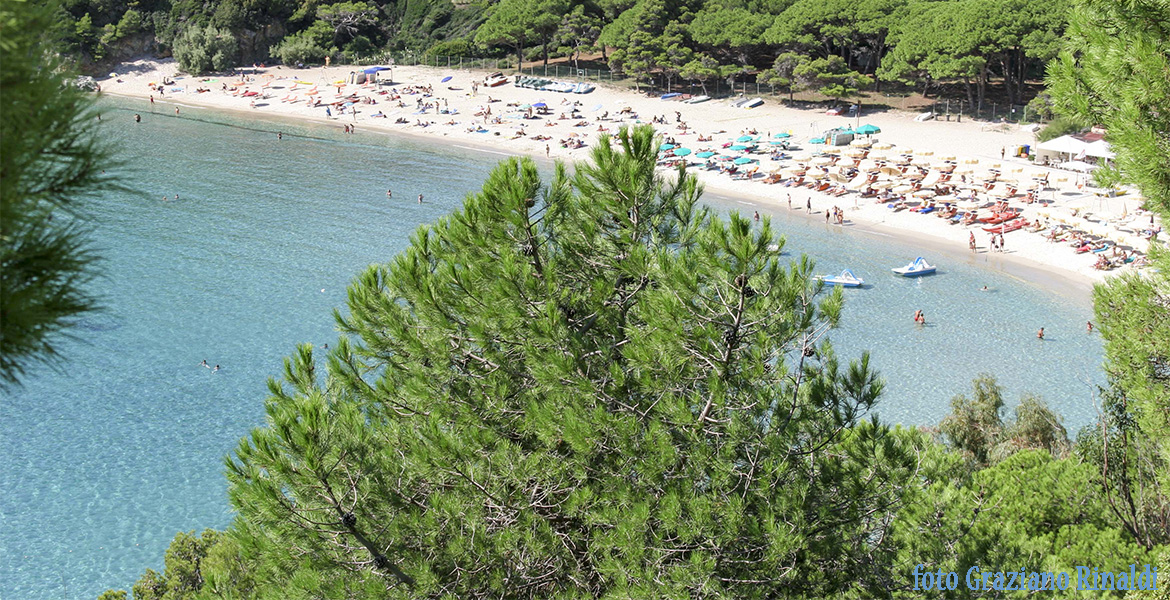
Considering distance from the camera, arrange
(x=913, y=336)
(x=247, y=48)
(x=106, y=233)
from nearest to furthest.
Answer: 1. (x=913, y=336)
2. (x=106, y=233)
3. (x=247, y=48)

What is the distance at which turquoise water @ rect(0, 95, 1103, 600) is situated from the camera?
19922mm

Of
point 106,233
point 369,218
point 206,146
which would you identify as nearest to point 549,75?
point 206,146

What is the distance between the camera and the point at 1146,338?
802cm

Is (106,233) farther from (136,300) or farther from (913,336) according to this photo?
(913,336)

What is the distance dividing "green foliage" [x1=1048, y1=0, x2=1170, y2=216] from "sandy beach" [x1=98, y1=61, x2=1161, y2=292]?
44.1 feet

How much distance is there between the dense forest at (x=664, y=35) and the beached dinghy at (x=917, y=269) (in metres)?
A: 12.9

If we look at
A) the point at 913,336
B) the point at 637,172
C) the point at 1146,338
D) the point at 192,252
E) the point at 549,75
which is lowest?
the point at 913,336

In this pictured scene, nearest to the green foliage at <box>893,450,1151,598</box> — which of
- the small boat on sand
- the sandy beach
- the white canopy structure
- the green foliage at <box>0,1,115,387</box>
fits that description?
the green foliage at <box>0,1,115,387</box>

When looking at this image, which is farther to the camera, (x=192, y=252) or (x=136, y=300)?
(x=192, y=252)

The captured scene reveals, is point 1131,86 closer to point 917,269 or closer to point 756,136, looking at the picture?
point 917,269

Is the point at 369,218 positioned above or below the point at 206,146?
below

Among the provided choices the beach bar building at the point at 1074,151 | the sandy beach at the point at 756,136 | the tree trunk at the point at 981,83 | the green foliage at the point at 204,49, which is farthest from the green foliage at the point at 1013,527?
the green foliage at the point at 204,49

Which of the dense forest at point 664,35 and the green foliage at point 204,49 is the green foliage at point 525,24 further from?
the green foliage at point 204,49

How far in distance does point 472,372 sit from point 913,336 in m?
23.7
